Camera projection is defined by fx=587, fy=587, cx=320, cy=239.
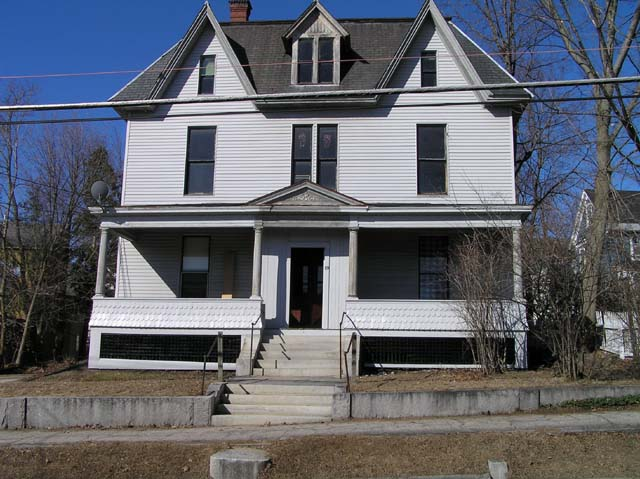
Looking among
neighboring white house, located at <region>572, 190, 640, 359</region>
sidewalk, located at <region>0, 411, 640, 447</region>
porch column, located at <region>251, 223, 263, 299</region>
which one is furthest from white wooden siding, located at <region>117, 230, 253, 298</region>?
neighboring white house, located at <region>572, 190, 640, 359</region>

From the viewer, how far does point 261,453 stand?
26.1 feet

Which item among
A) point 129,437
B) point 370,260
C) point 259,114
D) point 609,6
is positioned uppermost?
point 609,6

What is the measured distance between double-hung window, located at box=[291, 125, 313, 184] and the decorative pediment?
4.22ft

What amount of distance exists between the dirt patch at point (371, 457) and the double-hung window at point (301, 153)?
10196 mm

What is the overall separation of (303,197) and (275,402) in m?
6.68

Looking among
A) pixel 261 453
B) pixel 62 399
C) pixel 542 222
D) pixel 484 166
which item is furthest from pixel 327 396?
pixel 484 166

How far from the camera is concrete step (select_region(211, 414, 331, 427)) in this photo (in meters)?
10.4

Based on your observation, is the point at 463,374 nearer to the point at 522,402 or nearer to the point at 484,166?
the point at 522,402

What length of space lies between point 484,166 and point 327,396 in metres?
9.12

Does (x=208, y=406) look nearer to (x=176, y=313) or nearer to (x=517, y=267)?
(x=176, y=313)

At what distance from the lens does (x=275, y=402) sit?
1134 centimetres

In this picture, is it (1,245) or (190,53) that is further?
(1,245)

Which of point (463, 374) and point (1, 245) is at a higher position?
point (1, 245)

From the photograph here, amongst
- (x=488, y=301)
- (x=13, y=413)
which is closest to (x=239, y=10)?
(x=488, y=301)
